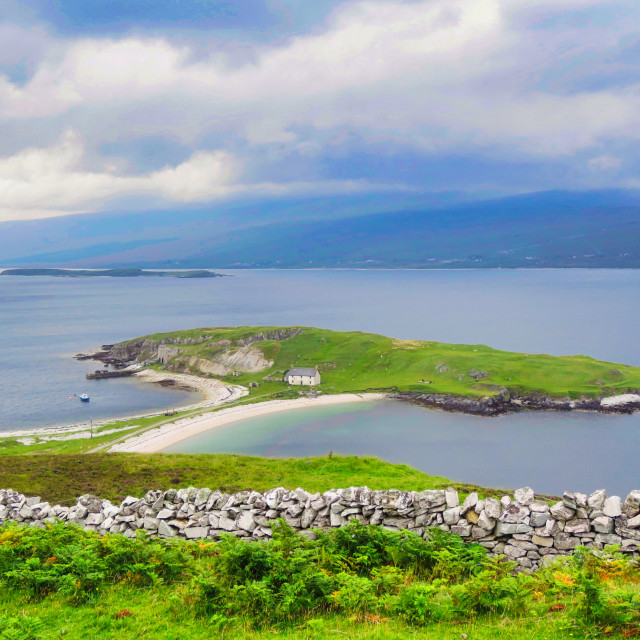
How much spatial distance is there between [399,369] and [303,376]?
66.1 feet

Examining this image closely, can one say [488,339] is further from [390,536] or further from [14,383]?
[390,536]

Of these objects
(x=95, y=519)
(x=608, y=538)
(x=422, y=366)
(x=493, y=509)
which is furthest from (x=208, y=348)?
(x=608, y=538)

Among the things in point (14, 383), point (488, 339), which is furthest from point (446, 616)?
point (488, 339)

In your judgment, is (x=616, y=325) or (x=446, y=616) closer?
(x=446, y=616)

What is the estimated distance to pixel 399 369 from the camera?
108250mm

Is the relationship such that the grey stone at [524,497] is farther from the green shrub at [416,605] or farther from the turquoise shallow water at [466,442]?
the turquoise shallow water at [466,442]

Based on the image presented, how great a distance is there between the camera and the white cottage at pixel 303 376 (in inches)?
4055

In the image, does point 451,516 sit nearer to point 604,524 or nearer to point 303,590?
point 604,524

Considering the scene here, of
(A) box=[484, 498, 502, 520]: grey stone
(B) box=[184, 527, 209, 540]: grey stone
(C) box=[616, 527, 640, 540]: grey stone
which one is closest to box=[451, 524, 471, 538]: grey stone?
(A) box=[484, 498, 502, 520]: grey stone

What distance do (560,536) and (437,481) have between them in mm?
16501

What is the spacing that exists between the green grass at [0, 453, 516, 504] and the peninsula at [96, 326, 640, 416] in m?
57.7

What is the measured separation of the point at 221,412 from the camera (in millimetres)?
85875

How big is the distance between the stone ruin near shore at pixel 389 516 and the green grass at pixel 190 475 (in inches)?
367

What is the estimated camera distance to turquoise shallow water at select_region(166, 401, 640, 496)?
2633 inches
